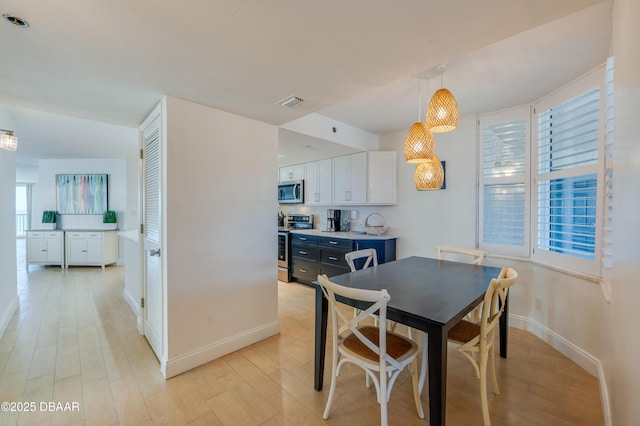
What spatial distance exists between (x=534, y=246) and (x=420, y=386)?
2100mm

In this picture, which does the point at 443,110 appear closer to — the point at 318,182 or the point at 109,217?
the point at 318,182

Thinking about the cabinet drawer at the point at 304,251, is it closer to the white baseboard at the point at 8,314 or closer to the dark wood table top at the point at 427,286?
the dark wood table top at the point at 427,286

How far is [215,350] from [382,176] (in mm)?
3121

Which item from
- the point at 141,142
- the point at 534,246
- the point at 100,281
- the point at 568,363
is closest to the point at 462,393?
the point at 568,363

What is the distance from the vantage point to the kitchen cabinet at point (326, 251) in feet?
13.2

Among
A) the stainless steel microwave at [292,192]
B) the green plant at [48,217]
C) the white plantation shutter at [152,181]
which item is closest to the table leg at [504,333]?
the white plantation shutter at [152,181]

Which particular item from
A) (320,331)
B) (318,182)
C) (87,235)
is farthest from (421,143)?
(87,235)

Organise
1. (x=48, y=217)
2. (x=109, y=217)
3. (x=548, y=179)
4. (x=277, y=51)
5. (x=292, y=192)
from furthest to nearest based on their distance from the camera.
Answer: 1. (x=109, y=217)
2. (x=48, y=217)
3. (x=292, y=192)
4. (x=548, y=179)
5. (x=277, y=51)

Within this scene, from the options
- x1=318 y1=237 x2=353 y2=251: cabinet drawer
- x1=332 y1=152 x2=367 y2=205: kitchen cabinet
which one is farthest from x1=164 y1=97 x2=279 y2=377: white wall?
x1=332 y1=152 x2=367 y2=205: kitchen cabinet

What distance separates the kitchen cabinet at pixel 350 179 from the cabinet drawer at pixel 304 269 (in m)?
1.12

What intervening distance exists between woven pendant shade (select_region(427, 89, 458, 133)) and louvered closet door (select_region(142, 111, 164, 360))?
2.20 metres

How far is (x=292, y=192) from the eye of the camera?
545 cm

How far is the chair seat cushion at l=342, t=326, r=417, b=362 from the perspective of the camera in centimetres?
166

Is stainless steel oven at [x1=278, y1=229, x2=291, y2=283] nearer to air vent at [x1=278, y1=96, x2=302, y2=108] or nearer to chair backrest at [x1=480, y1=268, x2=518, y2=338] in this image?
air vent at [x1=278, y1=96, x2=302, y2=108]
